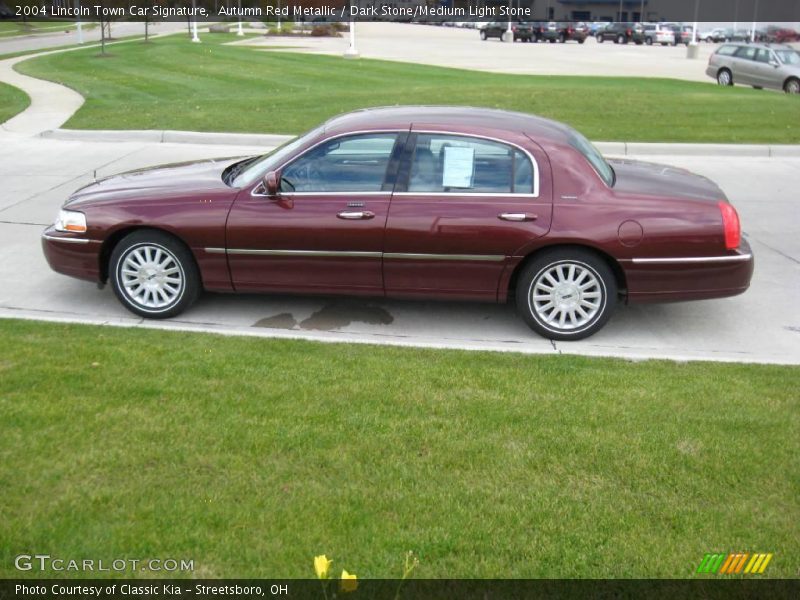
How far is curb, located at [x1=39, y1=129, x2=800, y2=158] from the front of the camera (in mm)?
14125

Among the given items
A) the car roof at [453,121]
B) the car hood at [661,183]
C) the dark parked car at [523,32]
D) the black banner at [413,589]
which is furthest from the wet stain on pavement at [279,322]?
the dark parked car at [523,32]

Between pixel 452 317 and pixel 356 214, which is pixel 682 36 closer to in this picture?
pixel 452 317

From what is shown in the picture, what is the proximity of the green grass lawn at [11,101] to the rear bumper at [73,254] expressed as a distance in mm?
10535

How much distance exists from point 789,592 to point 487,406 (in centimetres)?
191

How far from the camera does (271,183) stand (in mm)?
6457

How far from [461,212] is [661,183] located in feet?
5.18

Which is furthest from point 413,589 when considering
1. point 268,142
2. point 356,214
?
point 268,142

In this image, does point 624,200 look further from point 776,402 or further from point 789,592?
point 789,592

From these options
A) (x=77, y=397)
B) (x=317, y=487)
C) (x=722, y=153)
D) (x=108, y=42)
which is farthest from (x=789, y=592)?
(x=108, y=42)

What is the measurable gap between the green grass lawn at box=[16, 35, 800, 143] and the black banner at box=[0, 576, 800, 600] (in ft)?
39.5

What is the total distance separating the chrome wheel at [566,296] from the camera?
6.42 meters

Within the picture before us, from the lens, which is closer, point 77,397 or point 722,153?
point 77,397

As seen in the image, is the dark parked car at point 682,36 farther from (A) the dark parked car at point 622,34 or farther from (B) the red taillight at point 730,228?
(B) the red taillight at point 730,228

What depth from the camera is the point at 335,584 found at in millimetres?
3354
